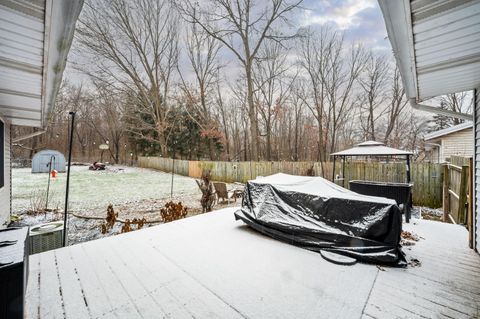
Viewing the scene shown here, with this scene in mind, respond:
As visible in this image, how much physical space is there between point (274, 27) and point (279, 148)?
12204 millimetres

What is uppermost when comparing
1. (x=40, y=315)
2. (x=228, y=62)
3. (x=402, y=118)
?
(x=228, y=62)

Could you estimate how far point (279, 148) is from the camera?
2277 centimetres

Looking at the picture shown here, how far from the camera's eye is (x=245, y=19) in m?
12.7

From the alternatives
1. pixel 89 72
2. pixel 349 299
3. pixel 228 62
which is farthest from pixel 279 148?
pixel 349 299

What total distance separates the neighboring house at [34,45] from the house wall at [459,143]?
41.1 feet

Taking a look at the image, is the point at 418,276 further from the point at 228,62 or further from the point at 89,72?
the point at 89,72

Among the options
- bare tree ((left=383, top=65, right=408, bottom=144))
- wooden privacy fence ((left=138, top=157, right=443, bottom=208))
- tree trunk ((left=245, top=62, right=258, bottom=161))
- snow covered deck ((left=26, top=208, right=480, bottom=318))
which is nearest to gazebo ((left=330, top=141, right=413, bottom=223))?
snow covered deck ((left=26, top=208, right=480, bottom=318))

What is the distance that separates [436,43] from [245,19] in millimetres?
13063

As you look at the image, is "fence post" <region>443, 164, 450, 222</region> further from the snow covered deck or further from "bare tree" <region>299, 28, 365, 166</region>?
"bare tree" <region>299, 28, 365, 166</region>

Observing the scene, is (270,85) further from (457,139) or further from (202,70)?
(457,139)

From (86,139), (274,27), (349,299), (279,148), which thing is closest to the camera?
(349,299)

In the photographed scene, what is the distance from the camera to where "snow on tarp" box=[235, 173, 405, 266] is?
8.76 ft

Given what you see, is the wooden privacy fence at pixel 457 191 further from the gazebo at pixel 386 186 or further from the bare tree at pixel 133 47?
the bare tree at pixel 133 47

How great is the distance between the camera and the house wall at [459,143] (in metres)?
9.27
